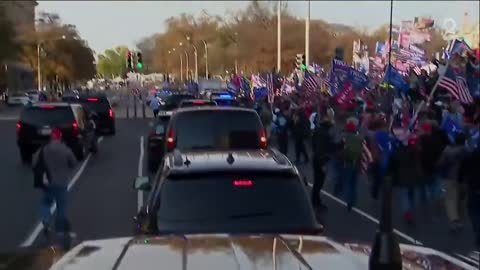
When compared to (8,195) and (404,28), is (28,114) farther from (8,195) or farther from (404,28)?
(404,28)

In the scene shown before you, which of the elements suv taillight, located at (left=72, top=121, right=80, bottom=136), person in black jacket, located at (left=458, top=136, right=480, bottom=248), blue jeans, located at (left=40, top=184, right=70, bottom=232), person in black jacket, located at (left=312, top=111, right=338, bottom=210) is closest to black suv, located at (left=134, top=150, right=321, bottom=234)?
person in black jacket, located at (left=458, top=136, right=480, bottom=248)

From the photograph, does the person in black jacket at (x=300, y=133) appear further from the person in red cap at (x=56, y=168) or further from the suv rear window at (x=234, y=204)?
the suv rear window at (x=234, y=204)

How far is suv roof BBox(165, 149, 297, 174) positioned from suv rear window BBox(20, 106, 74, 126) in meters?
19.5

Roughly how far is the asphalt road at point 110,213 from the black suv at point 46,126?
1.88 ft

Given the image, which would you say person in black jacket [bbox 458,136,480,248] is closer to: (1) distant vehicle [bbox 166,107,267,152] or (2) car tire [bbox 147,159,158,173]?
(1) distant vehicle [bbox 166,107,267,152]

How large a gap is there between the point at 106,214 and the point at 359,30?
106717 millimetres

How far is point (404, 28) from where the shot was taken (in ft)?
163

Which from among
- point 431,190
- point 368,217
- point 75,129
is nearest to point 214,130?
point 368,217

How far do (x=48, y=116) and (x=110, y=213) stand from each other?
11.9 meters

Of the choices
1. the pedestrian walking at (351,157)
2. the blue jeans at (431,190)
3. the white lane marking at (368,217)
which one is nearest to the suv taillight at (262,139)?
the pedestrian walking at (351,157)

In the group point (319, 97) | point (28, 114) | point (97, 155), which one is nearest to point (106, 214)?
point (28, 114)

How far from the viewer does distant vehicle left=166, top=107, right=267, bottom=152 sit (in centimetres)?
1597

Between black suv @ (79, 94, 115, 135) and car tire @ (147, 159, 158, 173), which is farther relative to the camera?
black suv @ (79, 94, 115, 135)

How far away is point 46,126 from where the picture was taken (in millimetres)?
27641
